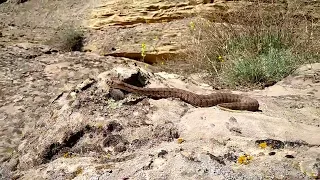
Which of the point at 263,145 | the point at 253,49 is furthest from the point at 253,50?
the point at 263,145

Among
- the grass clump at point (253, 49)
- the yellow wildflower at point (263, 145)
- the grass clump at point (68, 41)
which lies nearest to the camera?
the yellow wildflower at point (263, 145)

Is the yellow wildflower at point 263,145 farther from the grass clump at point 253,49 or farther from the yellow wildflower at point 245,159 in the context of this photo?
the grass clump at point 253,49

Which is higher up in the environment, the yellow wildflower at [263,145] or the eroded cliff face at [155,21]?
the yellow wildflower at [263,145]

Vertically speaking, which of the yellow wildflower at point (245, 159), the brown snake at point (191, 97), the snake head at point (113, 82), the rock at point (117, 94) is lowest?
the brown snake at point (191, 97)

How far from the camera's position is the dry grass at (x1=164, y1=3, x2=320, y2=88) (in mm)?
5191

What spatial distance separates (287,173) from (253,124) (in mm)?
859

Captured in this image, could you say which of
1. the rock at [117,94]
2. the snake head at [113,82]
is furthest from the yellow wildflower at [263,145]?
the snake head at [113,82]

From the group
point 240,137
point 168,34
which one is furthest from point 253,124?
point 168,34

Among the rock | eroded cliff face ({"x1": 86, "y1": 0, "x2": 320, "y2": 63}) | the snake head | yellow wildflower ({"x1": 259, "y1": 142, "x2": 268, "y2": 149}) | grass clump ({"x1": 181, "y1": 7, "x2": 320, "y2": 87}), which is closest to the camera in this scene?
yellow wildflower ({"x1": 259, "y1": 142, "x2": 268, "y2": 149})

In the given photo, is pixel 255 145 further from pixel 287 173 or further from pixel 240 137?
pixel 287 173

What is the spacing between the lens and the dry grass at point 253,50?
519 cm

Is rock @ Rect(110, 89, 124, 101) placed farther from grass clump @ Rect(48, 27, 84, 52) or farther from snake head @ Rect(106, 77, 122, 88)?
grass clump @ Rect(48, 27, 84, 52)

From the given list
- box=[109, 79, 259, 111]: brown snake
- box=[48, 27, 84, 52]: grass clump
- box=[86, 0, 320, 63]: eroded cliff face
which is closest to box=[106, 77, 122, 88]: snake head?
box=[109, 79, 259, 111]: brown snake

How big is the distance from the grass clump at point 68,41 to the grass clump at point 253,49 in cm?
353
